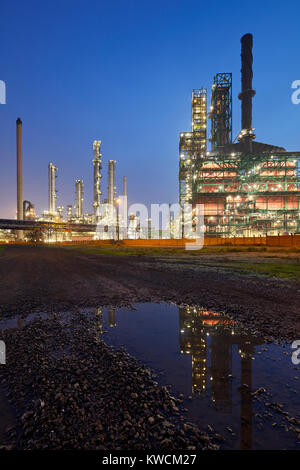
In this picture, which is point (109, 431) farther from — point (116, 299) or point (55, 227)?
point (55, 227)

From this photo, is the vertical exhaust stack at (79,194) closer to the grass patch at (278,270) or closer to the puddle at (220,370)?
the grass patch at (278,270)

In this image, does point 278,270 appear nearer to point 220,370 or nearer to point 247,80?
point 220,370

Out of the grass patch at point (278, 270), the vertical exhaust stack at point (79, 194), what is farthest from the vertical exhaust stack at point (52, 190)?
the grass patch at point (278, 270)

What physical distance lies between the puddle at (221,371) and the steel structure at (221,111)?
2764 inches

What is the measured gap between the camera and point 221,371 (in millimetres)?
2082

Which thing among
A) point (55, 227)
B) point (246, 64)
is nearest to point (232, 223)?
point (246, 64)

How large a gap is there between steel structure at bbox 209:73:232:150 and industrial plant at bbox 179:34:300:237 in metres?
0.27

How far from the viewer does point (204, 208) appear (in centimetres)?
5994

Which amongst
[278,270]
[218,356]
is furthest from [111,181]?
[218,356]

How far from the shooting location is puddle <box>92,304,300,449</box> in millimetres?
1417

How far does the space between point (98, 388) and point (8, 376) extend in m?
0.82

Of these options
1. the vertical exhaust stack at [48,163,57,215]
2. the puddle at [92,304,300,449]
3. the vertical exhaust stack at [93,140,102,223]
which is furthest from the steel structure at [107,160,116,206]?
Result: the puddle at [92,304,300,449]

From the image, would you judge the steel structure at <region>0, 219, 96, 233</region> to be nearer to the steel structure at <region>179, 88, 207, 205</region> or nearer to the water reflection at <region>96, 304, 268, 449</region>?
the steel structure at <region>179, 88, 207, 205</region>

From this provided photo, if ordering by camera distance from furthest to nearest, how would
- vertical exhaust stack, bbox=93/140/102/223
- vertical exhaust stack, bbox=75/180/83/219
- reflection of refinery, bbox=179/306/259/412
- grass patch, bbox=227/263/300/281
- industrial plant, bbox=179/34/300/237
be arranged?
vertical exhaust stack, bbox=75/180/83/219 < vertical exhaust stack, bbox=93/140/102/223 < industrial plant, bbox=179/34/300/237 < grass patch, bbox=227/263/300/281 < reflection of refinery, bbox=179/306/259/412
